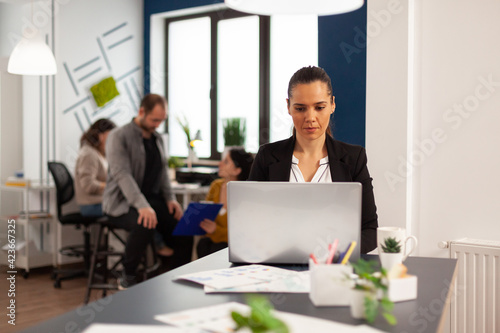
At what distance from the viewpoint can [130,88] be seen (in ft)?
19.1

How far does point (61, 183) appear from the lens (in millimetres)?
4551

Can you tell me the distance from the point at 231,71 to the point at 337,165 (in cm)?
376

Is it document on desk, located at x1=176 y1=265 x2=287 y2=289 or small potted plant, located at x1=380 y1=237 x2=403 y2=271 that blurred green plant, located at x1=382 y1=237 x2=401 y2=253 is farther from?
document on desk, located at x1=176 y1=265 x2=287 y2=289

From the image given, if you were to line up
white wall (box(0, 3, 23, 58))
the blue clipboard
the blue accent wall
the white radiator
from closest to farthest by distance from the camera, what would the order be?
the white radiator, the blue accent wall, the blue clipboard, white wall (box(0, 3, 23, 58))

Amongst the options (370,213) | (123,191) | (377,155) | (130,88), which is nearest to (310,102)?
(370,213)

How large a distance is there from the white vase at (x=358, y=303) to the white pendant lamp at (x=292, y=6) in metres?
0.88

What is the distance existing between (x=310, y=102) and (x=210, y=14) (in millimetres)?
4022

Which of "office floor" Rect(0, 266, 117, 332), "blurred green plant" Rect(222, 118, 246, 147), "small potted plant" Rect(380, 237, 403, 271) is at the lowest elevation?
"office floor" Rect(0, 266, 117, 332)

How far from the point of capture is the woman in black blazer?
6.40 feet

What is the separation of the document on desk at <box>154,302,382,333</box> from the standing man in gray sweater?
106 inches

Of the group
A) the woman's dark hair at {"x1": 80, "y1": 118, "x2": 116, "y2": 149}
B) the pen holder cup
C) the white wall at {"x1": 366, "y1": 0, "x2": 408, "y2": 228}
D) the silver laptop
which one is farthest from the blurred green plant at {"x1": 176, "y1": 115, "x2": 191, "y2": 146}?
the pen holder cup

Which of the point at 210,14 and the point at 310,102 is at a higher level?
the point at 210,14

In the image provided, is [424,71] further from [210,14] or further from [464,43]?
[210,14]

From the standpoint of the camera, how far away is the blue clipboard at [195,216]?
3.26 metres
